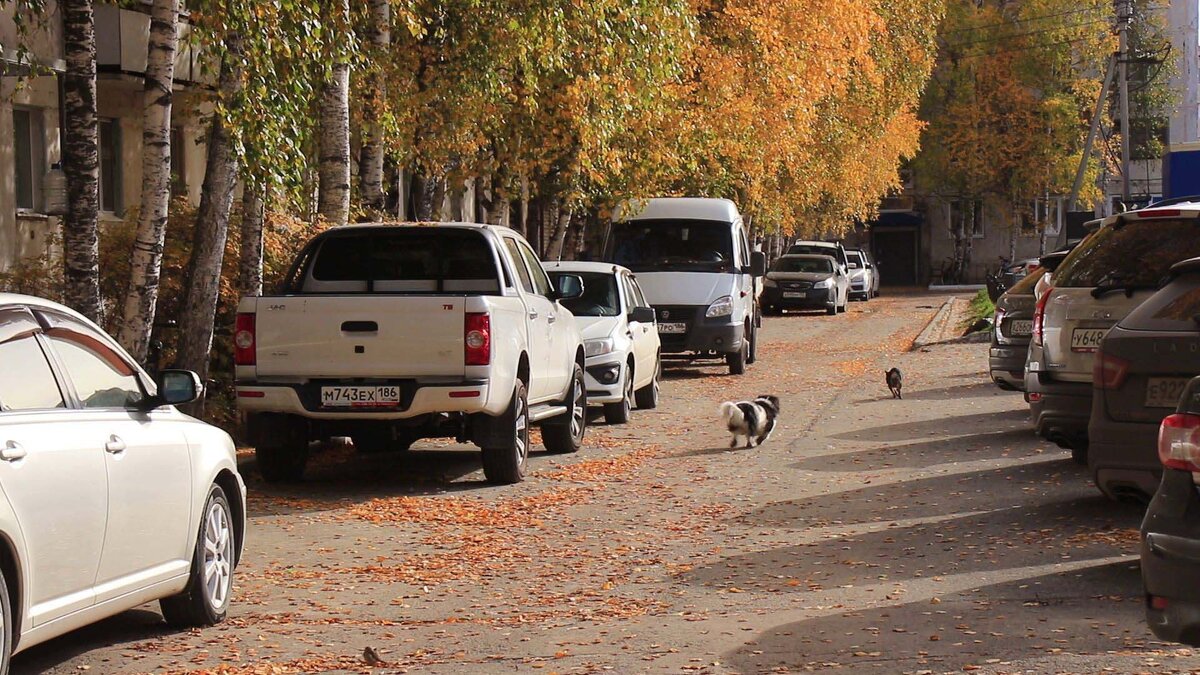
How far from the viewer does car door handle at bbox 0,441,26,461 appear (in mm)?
6236

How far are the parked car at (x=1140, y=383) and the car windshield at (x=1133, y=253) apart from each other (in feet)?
6.77

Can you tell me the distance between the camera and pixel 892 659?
7250 mm

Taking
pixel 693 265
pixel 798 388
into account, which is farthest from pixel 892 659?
pixel 693 265

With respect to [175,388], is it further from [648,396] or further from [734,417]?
[648,396]

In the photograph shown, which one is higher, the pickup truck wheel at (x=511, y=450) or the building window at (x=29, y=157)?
the building window at (x=29, y=157)

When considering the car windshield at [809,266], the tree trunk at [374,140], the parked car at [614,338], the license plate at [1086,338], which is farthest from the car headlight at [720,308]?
the car windshield at [809,266]

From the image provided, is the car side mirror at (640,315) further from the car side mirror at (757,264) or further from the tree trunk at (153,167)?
the car side mirror at (757,264)

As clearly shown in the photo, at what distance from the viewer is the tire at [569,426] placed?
627 inches

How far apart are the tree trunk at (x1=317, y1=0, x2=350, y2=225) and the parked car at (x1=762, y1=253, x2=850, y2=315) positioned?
102 feet

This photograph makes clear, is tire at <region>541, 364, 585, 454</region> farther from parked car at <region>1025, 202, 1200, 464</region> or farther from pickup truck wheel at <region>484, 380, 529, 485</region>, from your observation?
parked car at <region>1025, 202, 1200, 464</region>

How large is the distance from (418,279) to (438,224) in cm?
48

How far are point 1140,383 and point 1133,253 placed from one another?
249 centimetres

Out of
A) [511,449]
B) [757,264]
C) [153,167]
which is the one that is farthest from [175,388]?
[757,264]

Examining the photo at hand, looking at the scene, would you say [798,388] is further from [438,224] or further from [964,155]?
[964,155]
